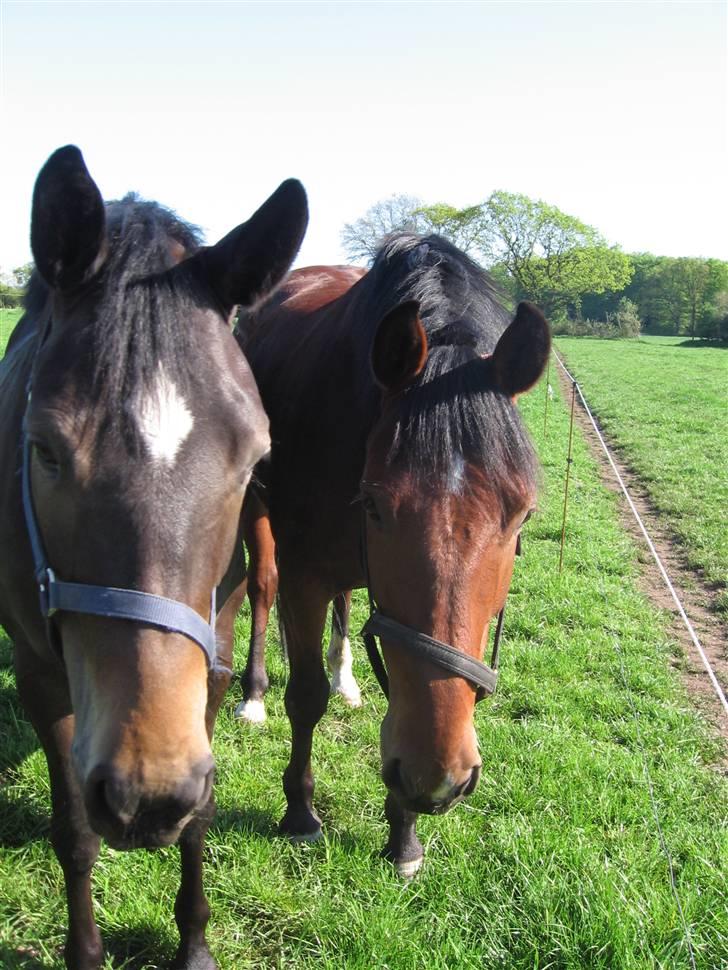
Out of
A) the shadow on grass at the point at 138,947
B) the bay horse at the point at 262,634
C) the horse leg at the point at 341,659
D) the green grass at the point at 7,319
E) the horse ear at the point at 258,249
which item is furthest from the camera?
the green grass at the point at 7,319

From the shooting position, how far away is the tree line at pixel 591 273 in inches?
2035

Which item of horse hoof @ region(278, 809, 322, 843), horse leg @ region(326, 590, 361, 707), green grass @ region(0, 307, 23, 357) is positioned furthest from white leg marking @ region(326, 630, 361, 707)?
green grass @ region(0, 307, 23, 357)

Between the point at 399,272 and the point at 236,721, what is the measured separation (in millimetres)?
2658

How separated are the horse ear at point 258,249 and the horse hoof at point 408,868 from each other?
90.5 inches

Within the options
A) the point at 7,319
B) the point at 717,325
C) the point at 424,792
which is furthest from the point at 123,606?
the point at 717,325

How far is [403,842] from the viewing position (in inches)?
112

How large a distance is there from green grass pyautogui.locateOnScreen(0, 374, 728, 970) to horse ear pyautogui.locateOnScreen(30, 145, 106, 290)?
5.24 ft

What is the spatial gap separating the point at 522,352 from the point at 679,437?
463 inches

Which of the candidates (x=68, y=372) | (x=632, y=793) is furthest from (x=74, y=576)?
(x=632, y=793)

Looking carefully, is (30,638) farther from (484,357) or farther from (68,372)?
(484,357)

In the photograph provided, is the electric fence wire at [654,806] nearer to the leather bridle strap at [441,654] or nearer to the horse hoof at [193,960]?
the leather bridle strap at [441,654]

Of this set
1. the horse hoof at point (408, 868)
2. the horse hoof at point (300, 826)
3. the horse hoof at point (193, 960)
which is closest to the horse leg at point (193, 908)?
the horse hoof at point (193, 960)

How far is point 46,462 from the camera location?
164 centimetres

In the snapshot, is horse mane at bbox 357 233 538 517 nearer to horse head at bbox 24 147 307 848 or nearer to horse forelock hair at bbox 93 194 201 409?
horse head at bbox 24 147 307 848
